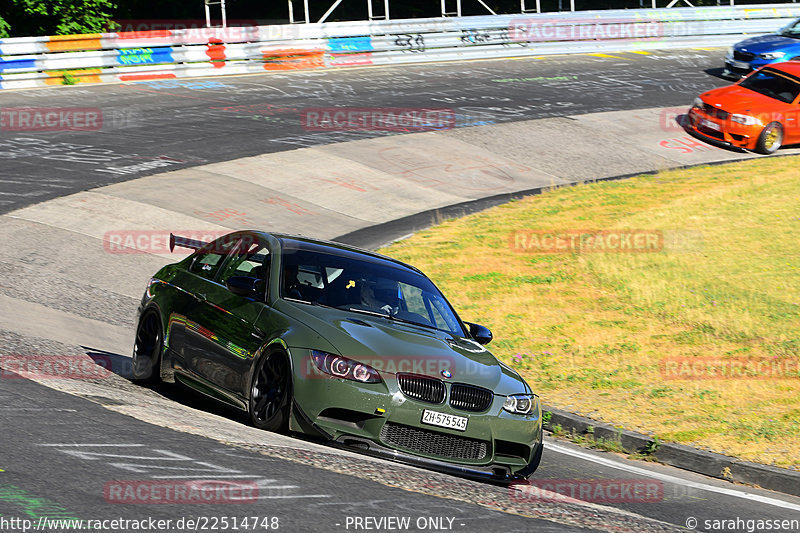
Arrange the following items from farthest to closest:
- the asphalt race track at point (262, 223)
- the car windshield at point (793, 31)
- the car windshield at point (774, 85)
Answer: the car windshield at point (793, 31) → the car windshield at point (774, 85) → the asphalt race track at point (262, 223)

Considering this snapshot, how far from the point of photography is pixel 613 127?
26.2 metres

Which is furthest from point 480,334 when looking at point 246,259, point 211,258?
point 211,258

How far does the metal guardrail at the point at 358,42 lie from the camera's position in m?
26.9

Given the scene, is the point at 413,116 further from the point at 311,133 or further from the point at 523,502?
the point at 523,502

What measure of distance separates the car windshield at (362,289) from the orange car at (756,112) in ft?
58.3

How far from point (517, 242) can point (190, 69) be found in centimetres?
1520

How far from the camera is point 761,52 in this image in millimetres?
30469

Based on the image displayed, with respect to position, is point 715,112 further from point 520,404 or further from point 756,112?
point 520,404

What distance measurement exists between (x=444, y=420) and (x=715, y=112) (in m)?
19.8

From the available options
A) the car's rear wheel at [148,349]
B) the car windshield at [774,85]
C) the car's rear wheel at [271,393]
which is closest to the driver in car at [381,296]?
the car's rear wheel at [271,393]

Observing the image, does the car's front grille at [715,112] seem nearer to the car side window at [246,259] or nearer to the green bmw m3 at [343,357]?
the green bmw m3 at [343,357]

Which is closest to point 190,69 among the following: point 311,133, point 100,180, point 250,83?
point 250,83

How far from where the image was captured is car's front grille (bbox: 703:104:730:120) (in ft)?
80.7

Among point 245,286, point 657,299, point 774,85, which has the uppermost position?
point 774,85
